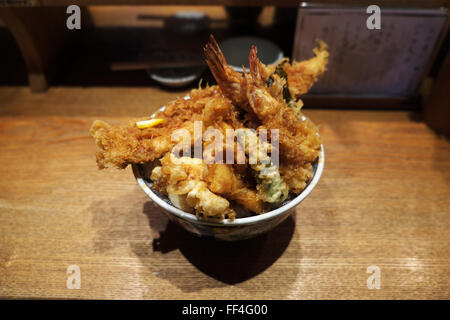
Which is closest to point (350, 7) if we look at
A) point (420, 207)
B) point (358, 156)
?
point (358, 156)

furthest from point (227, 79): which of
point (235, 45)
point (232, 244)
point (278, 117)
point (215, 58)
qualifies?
point (235, 45)

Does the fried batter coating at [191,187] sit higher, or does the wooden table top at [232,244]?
the fried batter coating at [191,187]

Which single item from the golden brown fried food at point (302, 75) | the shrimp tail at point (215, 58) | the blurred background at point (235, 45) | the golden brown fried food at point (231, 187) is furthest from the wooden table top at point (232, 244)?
the shrimp tail at point (215, 58)

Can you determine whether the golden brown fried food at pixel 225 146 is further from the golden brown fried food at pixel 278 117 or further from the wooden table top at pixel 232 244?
the wooden table top at pixel 232 244

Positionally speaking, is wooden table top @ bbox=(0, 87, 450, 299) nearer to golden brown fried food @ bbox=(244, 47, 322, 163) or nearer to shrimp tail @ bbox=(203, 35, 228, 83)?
golden brown fried food @ bbox=(244, 47, 322, 163)

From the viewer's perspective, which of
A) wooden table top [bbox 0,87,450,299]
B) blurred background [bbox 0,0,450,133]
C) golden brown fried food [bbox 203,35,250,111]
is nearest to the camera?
golden brown fried food [bbox 203,35,250,111]

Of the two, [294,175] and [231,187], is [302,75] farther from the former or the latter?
[231,187]

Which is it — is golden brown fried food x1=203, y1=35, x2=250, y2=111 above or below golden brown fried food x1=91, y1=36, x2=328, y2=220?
above

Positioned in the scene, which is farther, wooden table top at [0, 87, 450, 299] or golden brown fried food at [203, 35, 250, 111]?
wooden table top at [0, 87, 450, 299]

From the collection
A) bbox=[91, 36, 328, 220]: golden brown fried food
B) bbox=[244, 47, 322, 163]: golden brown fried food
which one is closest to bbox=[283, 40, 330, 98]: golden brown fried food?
bbox=[91, 36, 328, 220]: golden brown fried food

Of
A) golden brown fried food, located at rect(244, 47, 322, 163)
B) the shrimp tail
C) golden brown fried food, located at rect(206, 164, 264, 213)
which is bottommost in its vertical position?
golden brown fried food, located at rect(206, 164, 264, 213)
